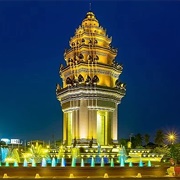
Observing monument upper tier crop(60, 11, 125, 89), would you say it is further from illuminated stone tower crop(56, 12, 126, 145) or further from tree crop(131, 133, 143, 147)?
tree crop(131, 133, 143, 147)

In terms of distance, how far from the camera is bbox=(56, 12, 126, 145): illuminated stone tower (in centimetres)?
3625

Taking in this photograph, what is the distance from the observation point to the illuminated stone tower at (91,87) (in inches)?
1427

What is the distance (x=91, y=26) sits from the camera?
40.2 meters

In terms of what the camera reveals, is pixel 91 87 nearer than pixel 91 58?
Yes

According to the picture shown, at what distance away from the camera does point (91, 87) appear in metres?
36.2

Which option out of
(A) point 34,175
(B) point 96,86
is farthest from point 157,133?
(A) point 34,175

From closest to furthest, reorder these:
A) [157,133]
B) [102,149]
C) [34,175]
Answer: [34,175] < [102,149] < [157,133]

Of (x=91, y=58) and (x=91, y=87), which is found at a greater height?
(x=91, y=58)

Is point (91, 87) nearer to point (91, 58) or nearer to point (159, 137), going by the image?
point (91, 58)

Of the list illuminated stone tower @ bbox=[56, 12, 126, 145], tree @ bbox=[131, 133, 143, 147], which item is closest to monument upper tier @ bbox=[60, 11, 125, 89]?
illuminated stone tower @ bbox=[56, 12, 126, 145]

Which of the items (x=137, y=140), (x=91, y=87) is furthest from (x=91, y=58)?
(x=137, y=140)

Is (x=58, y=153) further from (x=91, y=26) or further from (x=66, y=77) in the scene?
(x=91, y=26)

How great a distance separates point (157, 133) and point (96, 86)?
24913 millimetres

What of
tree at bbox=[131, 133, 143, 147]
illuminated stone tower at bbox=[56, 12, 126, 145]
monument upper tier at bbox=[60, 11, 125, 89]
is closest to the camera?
illuminated stone tower at bbox=[56, 12, 126, 145]
